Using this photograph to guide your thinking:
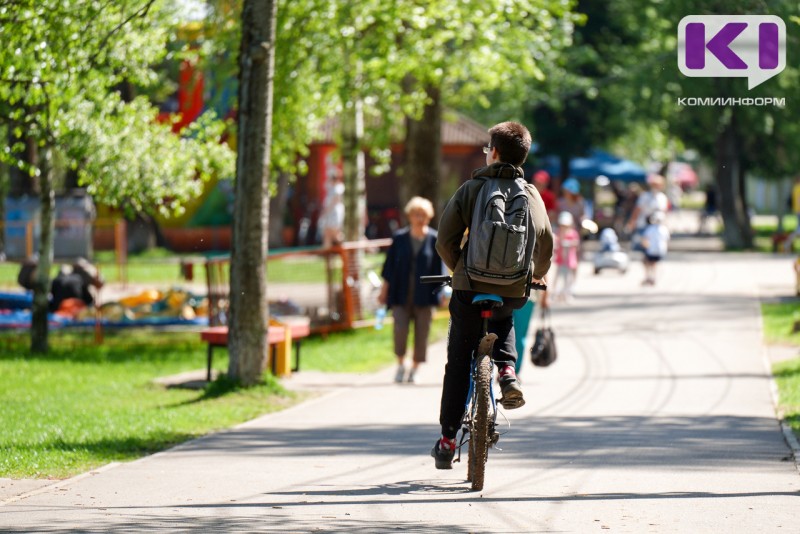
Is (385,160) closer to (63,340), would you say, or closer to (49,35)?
→ (63,340)

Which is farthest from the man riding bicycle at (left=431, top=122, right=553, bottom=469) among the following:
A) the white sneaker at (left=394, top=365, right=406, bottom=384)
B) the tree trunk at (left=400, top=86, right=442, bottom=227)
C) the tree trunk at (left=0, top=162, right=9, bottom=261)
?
the tree trunk at (left=0, top=162, right=9, bottom=261)

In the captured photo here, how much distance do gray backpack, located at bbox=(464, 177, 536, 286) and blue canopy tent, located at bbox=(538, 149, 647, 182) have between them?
130 ft

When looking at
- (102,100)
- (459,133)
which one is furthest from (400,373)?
(459,133)

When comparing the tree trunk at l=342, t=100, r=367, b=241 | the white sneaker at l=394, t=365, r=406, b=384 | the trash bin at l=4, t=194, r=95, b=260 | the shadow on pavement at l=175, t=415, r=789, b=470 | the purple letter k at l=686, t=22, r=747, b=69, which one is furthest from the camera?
the trash bin at l=4, t=194, r=95, b=260

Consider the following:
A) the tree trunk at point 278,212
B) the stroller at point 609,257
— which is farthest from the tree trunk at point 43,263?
the tree trunk at point 278,212

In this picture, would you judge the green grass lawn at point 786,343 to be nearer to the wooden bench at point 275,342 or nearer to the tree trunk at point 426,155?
the wooden bench at point 275,342

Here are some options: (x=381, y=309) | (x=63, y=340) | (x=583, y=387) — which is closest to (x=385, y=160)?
(x=381, y=309)

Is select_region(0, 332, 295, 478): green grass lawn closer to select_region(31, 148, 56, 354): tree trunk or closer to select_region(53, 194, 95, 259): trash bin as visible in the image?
select_region(31, 148, 56, 354): tree trunk

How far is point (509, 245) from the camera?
773cm

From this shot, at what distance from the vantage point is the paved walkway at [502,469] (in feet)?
23.5

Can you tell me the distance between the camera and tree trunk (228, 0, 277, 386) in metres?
13.1

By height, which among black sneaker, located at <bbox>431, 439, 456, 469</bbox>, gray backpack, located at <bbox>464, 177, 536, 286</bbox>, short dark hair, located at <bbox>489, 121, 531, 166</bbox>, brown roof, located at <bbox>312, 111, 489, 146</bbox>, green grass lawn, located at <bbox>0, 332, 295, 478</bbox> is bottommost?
green grass lawn, located at <bbox>0, 332, 295, 478</bbox>

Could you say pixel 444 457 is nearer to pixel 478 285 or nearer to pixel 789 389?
pixel 478 285

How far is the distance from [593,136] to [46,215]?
3064cm
